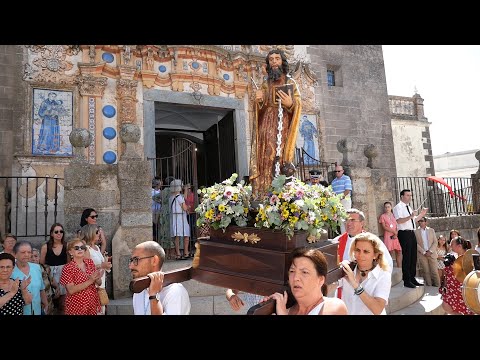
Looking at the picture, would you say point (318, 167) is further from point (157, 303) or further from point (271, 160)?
point (157, 303)

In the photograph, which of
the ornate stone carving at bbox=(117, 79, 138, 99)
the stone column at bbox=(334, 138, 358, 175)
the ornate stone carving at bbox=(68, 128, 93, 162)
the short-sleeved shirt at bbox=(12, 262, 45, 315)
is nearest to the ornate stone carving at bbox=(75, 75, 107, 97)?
the ornate stone carving at bbox=(117, 79, 138, 99)

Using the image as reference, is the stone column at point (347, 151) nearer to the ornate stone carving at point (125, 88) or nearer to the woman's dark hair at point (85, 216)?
the woman's dark hair at point (85, 216)

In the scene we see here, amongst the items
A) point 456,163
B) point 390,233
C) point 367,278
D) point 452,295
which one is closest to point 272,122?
point 367,278

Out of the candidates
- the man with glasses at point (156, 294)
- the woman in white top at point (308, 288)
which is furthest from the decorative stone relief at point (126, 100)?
the woman in white top at point (308, 288)

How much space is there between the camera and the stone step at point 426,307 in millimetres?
5945

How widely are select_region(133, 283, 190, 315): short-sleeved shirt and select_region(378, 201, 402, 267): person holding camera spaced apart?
589cm

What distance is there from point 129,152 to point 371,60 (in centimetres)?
1046

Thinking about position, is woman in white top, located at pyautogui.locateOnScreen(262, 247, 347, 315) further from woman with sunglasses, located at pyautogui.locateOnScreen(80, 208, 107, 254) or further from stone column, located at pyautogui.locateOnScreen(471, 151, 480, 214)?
stone column, located at pyautogui.locateOnScreen(471, 151, 480, 214)

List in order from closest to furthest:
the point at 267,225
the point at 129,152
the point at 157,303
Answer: the point at 157,303 < the point at 267,225 < the point at 129,152

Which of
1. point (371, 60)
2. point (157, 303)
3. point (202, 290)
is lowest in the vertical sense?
point (202, 290)

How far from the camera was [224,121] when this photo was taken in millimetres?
11711

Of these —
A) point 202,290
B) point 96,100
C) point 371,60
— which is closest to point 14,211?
point 96,100

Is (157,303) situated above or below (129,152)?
below
